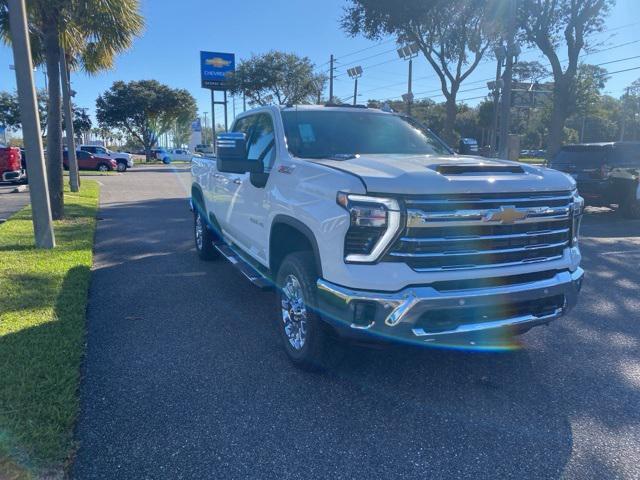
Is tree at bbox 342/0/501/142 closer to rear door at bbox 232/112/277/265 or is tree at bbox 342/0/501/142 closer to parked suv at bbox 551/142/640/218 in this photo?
parked suv at bbox 551/142/640/218

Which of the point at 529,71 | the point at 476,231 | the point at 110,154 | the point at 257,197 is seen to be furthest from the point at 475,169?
the point at 529,71

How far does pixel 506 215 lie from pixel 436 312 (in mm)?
815

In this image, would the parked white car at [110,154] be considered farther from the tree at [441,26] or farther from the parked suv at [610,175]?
the parked suv at [610,175]

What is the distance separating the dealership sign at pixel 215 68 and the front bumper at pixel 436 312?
32795mm

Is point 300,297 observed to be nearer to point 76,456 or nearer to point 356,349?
point 356,349

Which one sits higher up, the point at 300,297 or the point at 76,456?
the point at 300,297

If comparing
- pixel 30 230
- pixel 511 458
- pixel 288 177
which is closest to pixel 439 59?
pixel 30 230

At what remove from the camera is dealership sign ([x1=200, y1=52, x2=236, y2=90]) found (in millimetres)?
32819

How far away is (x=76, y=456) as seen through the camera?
277 cm

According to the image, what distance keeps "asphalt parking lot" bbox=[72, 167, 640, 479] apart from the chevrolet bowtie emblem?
128 cm

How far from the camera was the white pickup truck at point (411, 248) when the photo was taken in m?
3.02

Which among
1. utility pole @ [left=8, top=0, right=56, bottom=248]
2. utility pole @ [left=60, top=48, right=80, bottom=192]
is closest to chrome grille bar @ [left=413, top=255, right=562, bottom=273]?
utility pole @ [left=8, top=0, right=56, bottom=248]

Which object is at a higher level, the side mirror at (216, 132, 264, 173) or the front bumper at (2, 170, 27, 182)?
the side mirror at (216, 132, 264, 173)

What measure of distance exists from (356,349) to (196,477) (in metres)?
1.92
